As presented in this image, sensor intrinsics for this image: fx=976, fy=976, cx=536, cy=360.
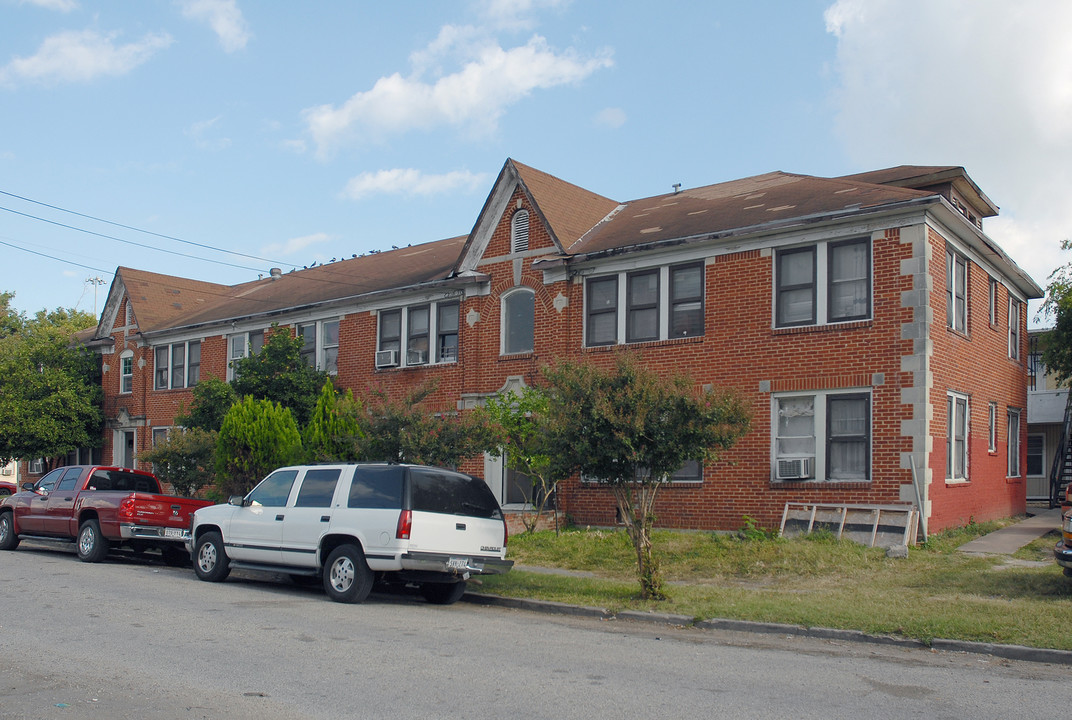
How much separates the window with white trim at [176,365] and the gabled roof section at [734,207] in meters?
15.4

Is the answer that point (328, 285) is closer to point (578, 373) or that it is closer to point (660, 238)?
point (660, 238)

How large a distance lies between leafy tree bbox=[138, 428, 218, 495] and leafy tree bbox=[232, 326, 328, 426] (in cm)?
204

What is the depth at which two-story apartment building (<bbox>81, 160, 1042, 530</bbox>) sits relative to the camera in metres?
16.7

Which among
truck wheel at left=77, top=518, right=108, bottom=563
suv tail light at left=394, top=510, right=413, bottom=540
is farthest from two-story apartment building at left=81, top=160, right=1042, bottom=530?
truck wheel at left=77, top=518, right=108, bottom=563

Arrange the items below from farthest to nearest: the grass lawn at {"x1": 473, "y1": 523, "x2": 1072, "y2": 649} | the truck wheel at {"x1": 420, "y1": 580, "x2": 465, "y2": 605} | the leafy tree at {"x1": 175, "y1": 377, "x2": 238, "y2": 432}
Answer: the leafy tree at {"x1": 175, "y1": 377, "x2": 238, "y2": 432} < the truck wheel at {"x1": 420, "y1": 580, "x2": 465, "y2": 605} < the grass lawn at {"x1": 473, "y1": 523, "x2": 1072, "y2": 649}

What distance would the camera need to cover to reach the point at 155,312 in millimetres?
34625

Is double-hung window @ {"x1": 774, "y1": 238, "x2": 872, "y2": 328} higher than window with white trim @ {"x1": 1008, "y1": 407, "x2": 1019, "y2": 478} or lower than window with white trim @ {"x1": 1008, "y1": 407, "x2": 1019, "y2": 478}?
higher

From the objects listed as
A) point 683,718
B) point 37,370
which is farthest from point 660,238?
point 37,370

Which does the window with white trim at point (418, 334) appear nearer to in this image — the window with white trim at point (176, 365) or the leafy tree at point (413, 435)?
the leafy tree at point (413, 435)

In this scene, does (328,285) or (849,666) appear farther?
(328,285)

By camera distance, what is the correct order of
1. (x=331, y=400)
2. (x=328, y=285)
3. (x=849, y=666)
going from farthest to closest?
(x=328, y=285), (x=331, y=400), (x=849, y=666)

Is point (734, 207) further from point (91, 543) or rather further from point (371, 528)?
point (91, 543)

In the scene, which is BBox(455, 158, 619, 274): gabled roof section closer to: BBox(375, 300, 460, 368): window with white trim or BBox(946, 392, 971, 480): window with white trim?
BBox(375, 300, 460, 368): window with white trim

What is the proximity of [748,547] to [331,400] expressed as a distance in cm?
1111
